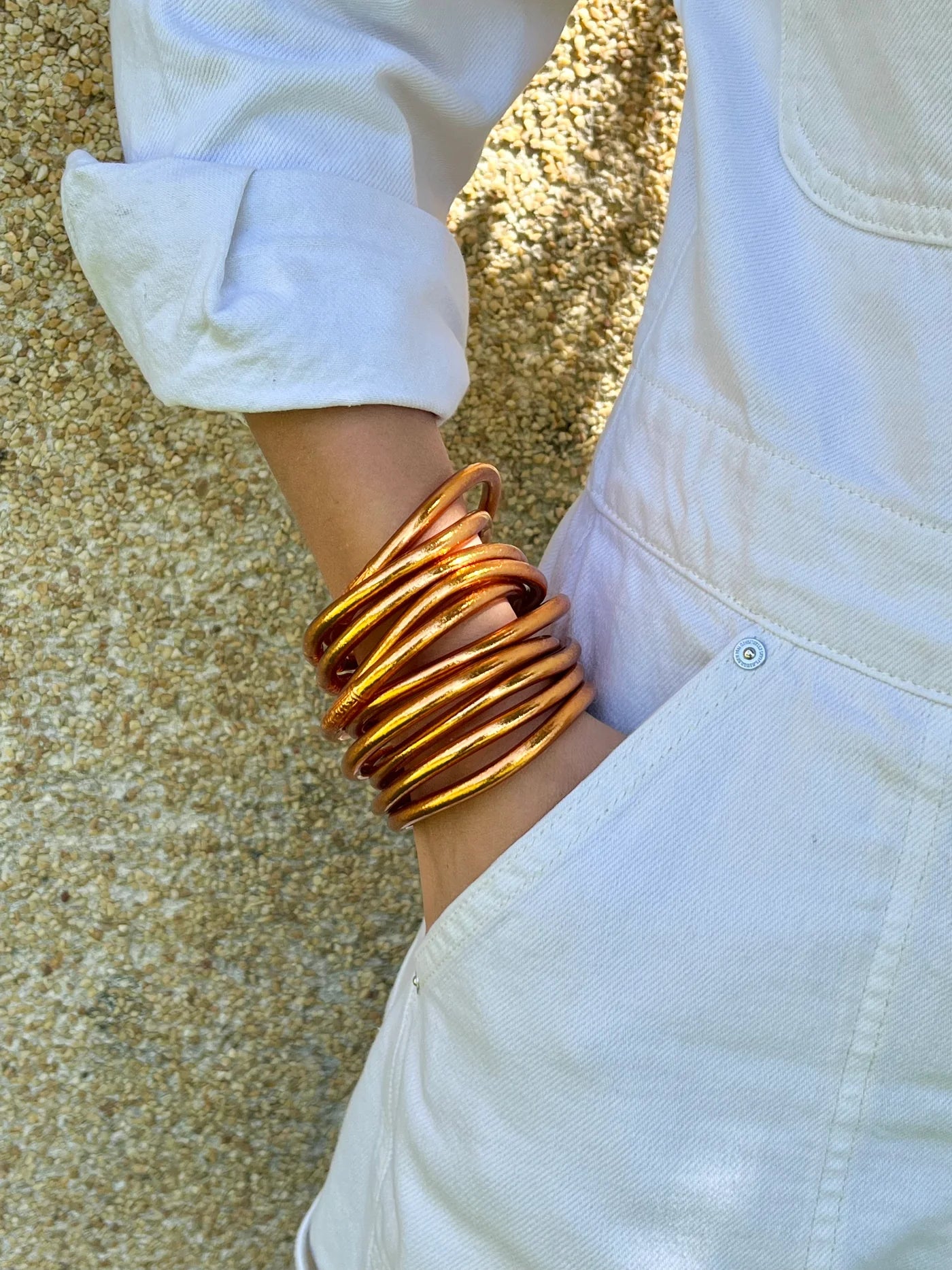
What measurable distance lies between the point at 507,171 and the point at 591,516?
2.12 feet

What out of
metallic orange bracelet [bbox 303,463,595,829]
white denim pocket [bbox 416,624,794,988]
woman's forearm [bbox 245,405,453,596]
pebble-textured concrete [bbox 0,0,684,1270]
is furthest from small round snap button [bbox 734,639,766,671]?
pebble-textured concrete [bbox 0,0,684,1270]

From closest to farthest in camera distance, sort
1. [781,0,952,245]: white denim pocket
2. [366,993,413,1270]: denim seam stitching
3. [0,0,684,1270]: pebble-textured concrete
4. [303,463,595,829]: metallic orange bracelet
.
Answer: [781,0,952,245]: white denim pocket, [303,463,595,829]: metallic orange bracelet, [366,993,413,1270]: denim seam stitching, [0,0,684,1270]: pebble-textured concrete

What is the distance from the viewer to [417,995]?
Result: 724 mm

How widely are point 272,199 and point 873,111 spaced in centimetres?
34

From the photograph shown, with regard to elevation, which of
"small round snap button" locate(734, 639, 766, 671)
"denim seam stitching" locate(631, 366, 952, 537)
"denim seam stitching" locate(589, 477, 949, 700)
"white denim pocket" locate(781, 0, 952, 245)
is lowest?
"small round snap button" locate(734, 639, 766, 671)

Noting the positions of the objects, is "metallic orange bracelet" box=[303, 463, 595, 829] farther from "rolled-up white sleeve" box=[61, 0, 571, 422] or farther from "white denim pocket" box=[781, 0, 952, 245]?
"white denim pocket" box=[781, 0, 952, 245]

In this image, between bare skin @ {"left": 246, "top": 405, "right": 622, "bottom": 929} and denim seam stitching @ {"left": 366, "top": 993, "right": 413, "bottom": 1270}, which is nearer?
bare skin @ {"left": 246, "top": 405, "right": 622, "bottom": 929}

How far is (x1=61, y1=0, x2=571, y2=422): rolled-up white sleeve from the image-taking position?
2.00 ft

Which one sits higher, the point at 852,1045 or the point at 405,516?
the point at 405,516

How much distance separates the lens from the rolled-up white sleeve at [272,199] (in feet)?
2.00

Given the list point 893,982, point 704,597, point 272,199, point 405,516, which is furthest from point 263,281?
point 893,982

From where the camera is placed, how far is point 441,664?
63 centimetres

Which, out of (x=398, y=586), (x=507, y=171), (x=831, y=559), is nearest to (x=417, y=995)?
(x=398, y=586)

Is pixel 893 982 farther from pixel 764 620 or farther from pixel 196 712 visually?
pixel 196 712
